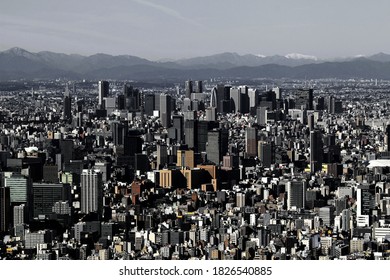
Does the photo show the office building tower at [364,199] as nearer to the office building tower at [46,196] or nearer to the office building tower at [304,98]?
the office building tower at [304,98]

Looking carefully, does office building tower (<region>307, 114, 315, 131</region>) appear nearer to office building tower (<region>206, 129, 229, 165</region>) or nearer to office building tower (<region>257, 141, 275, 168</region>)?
office building tower (<region>257, 141, 275, 168</region>)

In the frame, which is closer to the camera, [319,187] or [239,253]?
[239,253]

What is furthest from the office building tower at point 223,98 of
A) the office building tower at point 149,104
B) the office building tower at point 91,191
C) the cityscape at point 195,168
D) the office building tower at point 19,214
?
the office building tower at point 19,214

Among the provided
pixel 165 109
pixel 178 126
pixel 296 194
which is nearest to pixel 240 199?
pixel 296 194

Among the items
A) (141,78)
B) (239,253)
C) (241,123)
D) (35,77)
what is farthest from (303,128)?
(239,253)

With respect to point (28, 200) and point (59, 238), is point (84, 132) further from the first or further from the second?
point (59, 238)

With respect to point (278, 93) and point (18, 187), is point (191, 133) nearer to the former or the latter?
point (278, 93)

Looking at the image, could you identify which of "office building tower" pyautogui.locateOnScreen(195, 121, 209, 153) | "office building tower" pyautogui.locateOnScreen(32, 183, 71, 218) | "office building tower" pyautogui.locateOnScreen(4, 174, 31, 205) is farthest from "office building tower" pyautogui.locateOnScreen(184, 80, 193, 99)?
"office building tower" pyautogui.locateOnScreen(4, 174, 31, 205)
